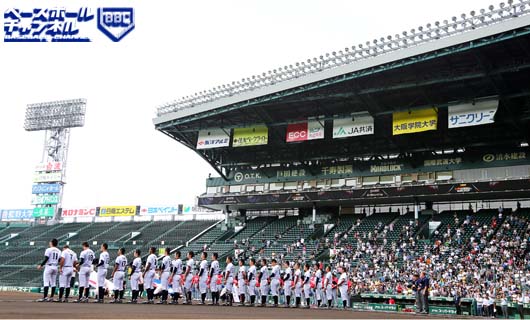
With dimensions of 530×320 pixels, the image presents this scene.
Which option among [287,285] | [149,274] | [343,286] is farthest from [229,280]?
[343,286]

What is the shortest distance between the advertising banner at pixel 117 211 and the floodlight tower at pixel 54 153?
5.34 metres

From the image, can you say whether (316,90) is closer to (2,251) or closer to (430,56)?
(430,56)

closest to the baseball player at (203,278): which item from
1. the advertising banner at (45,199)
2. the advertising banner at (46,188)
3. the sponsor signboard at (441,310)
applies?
the sponsor signboard at (441,310)

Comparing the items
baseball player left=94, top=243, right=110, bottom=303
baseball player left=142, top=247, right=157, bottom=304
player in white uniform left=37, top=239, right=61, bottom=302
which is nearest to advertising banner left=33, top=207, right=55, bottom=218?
baseball player left=142, top=247, right=157, bottom=304

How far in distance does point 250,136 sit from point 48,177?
35982 millimetres

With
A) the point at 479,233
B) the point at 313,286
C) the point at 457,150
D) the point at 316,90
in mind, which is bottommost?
the point at 313,286

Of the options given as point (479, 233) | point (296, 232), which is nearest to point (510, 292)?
point (479, 233)

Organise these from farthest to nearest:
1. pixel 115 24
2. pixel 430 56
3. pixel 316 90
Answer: pixel 316 90, pixel 430 56, pixel 115 24

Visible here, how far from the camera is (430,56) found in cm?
3375

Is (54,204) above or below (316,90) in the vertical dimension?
below

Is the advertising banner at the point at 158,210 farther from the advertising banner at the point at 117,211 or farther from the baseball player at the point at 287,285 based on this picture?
the baseball player at the point at 287,285

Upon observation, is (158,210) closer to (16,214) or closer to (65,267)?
(16,214)

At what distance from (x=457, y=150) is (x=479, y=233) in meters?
7.87

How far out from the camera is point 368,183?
46.2 metres
